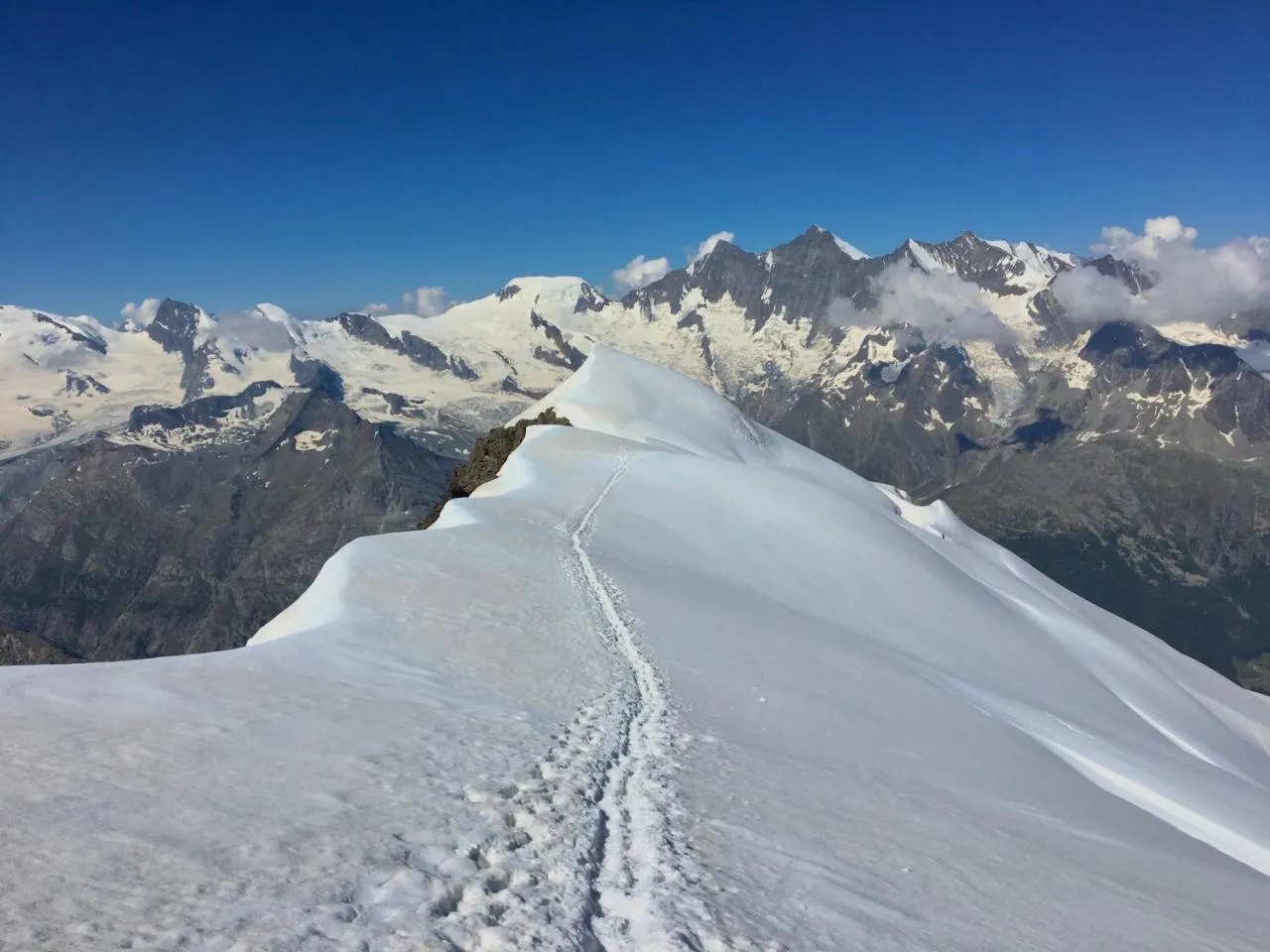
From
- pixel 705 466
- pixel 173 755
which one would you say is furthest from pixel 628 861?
pixel 705 466

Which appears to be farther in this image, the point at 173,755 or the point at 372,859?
the point at 173,755

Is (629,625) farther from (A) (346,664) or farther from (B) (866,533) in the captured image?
(B) (866,533)

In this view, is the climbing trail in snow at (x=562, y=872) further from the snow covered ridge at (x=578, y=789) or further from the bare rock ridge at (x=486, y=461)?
the bare rock ridge at (x=486, y=461)

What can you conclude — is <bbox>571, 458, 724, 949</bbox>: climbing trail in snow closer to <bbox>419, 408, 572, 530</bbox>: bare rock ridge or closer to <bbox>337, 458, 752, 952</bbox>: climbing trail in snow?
<bbox>337, 458, 752, 952</bbox>: climbing trail in snow

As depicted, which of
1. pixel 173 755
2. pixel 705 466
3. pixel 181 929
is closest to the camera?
pixel 181 929

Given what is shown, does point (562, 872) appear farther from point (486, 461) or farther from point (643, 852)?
point (486, 461)

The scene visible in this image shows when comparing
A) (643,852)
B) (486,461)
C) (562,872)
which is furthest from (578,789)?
(486,461)

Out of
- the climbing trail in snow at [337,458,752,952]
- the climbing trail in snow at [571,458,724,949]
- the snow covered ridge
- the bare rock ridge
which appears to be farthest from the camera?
the bare rock ridge

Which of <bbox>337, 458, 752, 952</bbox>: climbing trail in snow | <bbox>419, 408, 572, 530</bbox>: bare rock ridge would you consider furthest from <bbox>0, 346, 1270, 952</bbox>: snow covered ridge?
<bbox>419, 408, 572, 530</bbox>: bare rock ridge
